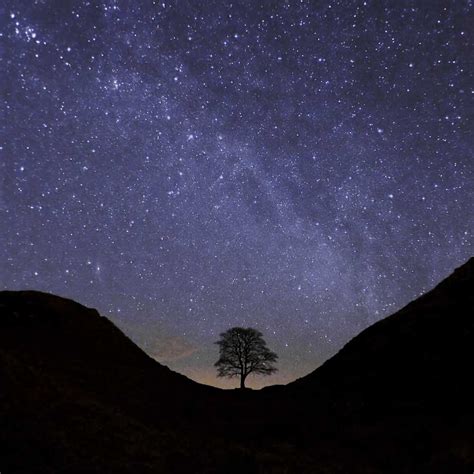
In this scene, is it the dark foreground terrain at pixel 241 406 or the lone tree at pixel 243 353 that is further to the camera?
the lone tree at pixel 243 353

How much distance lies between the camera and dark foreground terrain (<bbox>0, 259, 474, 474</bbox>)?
595 inches

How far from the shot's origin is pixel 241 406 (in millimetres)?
27078

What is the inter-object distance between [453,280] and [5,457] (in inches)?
1240

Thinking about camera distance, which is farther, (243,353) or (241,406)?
(243,353)

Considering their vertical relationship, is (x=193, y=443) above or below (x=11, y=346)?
below

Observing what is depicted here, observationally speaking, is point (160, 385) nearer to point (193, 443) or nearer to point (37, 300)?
point (193, 443)

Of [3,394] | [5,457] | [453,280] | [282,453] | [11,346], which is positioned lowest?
[282,453]

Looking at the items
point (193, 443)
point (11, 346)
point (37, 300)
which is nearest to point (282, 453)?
point (193, 443)

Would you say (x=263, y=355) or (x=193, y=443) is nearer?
(x=193, y=443)

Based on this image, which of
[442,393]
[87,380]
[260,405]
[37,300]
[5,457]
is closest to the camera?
[5,457]

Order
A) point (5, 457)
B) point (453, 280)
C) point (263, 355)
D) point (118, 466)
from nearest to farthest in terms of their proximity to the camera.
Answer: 1. point (5, 457)
2. point (118, 466)
3. point (453, 280)
4. point (263, 355)

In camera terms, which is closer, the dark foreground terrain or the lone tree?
the dark foreground terrain

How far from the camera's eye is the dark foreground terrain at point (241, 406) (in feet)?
49.6

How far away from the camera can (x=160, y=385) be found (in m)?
28.7
